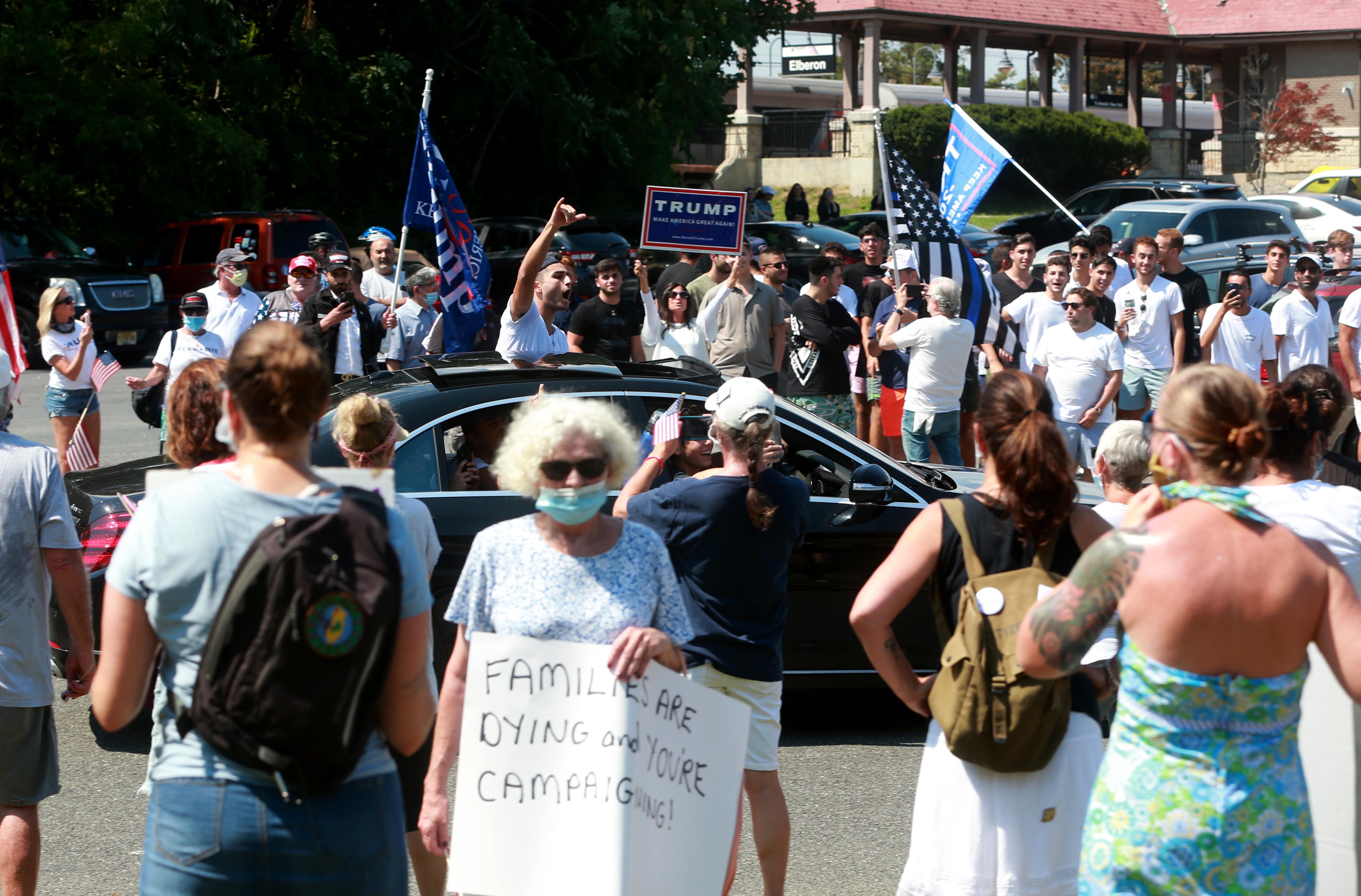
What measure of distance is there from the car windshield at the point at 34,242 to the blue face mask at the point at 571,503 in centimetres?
1930

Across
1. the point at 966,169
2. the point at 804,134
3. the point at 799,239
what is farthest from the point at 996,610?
the point at 804,134

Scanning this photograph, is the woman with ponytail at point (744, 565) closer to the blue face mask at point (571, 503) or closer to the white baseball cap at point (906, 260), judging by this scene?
the blue face mask at point (571, 503)

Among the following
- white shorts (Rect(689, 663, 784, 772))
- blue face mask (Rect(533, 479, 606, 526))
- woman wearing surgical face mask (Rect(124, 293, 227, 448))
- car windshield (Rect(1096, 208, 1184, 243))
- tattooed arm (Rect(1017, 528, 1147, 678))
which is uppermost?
car windshield (Rect(1096, 208, 1184, 243))

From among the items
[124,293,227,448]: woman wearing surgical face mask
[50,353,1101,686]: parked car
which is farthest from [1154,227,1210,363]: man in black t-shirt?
[124,293,227,448]: woman wearing surgical face mask

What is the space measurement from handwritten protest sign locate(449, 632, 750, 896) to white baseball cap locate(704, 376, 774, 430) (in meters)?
1.06

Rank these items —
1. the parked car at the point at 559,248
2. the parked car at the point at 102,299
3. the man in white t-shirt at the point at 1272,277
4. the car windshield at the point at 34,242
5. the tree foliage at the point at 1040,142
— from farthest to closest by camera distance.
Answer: the tree foliage at the point at 1040,142, the parked car at the point at 559,248, the car windshield at the point at 34,242, the parked car at the point at 102,299, the man in white t-shirt at the point at 1272,277

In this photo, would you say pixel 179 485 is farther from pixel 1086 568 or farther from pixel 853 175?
pixel 853 175

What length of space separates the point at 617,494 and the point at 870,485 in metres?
1.07

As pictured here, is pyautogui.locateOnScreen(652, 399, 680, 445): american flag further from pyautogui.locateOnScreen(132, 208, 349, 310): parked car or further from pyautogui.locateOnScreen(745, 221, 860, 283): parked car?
pyautogui.locateOnScreen(745, 221, 860, 283): parked car

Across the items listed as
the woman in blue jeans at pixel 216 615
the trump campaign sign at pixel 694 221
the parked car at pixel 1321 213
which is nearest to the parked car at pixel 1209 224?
the parked car at pixel 1321 213

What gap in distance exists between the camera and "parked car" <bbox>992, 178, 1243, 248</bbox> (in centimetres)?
2631

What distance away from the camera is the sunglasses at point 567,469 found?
11.1ft

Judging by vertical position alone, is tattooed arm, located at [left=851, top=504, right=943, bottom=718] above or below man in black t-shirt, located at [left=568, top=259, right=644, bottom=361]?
below

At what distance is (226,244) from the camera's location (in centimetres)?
2067
